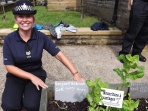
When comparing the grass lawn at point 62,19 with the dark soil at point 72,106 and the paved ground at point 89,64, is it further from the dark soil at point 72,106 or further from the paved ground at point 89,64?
the dark soil at point 72,106

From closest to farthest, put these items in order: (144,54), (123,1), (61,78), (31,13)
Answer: (31,13)
(61,78)
(144,54)
(123,1)

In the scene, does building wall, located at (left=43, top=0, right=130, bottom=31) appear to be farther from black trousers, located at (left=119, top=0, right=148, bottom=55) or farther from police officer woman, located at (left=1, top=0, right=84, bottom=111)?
police officer woman, located at (left=1, top=0, right=84, bottom=111)

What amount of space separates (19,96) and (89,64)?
2247 mm

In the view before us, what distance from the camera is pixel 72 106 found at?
225cm

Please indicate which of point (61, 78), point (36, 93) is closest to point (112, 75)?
point (61, 78)

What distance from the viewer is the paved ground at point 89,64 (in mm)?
4197

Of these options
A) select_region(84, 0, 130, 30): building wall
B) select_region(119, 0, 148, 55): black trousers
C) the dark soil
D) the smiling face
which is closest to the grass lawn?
select_region(84, 0, 130, 30): building wall

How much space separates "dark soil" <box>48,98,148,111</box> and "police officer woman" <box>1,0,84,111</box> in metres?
0.37

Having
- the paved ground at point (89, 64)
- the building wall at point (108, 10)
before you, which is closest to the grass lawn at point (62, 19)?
the building wall at point (108, 10)

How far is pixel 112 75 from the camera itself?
4.25m

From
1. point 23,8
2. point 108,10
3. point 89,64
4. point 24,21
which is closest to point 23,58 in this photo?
point 24,21

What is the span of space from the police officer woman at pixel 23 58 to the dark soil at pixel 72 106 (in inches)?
14.5

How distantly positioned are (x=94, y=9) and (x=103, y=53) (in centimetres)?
360

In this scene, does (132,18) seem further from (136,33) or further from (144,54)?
(144,54)
